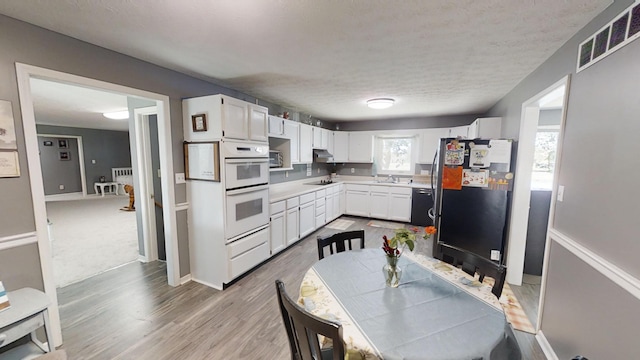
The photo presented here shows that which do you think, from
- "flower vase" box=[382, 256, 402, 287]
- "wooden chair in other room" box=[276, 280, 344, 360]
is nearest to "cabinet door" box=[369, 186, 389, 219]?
"flower vase" box=[382, 256, 402, 287]

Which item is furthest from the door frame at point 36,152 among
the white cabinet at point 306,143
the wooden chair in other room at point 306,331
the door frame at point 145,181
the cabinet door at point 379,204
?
the cabinet door at point 379,204

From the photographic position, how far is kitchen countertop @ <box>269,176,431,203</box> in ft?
12.7

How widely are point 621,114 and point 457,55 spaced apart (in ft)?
4.06

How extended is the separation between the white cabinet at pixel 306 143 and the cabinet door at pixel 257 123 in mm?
1464

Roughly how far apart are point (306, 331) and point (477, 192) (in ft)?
9.14

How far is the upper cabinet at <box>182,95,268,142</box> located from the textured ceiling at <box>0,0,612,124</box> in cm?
34

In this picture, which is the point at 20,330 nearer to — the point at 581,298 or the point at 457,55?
the point at 581,298

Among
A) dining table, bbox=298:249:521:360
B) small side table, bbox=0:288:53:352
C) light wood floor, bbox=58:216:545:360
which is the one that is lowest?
light wood floor, bbox=58:216:545:360

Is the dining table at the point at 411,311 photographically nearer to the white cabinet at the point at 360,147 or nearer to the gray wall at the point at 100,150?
the white cabinet at the point at 360,147

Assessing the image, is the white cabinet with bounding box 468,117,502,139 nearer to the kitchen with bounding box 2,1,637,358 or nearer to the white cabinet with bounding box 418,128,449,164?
the kitchen with bounding box 2,1,637,358

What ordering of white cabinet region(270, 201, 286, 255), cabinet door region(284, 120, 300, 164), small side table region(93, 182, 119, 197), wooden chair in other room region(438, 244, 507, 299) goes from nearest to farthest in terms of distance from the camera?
wooden chair in other room region(438, 244, 507, 299)
white cabinet region(270, 201, 286, 255)
cabinet door region(284, 120, 300, 164)
small side table region(93, 182, 119, 197)

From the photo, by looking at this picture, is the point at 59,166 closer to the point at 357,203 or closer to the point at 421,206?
the point at 357,203

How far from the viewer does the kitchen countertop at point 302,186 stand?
3869mm

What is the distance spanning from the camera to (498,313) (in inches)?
47.1
